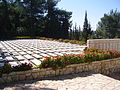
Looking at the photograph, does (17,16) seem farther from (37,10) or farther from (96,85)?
(96,85)

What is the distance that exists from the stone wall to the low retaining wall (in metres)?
1.60

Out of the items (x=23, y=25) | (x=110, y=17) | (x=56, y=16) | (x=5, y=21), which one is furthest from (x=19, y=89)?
(x=110, y=17)

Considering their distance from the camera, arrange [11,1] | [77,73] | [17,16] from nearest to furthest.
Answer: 1. [77,73]
2. [17,16]
3. [11,1]

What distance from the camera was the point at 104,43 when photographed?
666 cm

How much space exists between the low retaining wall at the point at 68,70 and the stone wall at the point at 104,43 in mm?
1602

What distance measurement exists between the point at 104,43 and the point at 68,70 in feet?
12.1

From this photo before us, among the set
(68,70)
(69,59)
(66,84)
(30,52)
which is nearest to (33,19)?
(30,52)

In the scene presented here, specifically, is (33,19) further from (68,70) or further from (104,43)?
(68,70)

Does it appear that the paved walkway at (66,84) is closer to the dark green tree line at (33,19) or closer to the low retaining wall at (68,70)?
the low retaining wall at (68,70)

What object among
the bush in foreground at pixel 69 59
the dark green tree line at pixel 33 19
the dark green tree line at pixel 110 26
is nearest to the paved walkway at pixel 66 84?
the bush in foreground at pixel 69 59

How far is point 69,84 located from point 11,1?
26.1 m

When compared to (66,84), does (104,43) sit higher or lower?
higher

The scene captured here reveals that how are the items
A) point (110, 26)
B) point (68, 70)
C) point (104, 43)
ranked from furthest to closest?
point (110, 26) → point (104, 43) → point (68, 70)

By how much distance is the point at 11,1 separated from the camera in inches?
979
